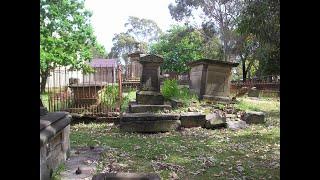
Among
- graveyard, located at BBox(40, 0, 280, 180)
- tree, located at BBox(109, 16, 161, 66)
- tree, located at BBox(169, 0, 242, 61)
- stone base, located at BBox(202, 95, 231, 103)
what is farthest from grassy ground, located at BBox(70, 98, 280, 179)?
tree, located at BBox(109, 16, 161, 66)

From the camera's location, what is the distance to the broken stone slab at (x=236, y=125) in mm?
9735

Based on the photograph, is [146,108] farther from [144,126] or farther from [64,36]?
[64,36]

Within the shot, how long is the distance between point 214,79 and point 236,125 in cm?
485

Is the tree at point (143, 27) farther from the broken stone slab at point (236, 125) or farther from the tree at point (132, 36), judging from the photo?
the broken stone slab at point (236, 125)

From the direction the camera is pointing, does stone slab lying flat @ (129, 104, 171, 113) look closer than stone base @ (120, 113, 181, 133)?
No

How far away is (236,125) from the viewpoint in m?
9.89

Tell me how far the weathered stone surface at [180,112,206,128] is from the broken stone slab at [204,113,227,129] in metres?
0.15

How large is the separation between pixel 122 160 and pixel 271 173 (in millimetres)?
2607

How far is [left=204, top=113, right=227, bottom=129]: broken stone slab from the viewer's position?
31.7 feet

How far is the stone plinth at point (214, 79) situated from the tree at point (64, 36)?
32.3 feet

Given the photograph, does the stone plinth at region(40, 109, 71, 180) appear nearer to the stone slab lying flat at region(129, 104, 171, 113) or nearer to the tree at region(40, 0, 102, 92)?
the stone slab lying flat at region(129, 104, 171, 113)

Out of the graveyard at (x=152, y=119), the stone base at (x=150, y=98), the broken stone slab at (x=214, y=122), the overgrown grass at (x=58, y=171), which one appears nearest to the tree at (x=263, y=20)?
the graveyard at (x=152, y=119)

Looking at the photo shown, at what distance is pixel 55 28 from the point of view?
2081 cm

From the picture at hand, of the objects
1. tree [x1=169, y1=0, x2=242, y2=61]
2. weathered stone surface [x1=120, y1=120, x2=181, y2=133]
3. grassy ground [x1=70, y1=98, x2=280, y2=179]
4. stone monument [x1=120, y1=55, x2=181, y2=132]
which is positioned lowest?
grassy ground [x1=70, y1=98, x2=280, y2=179]
